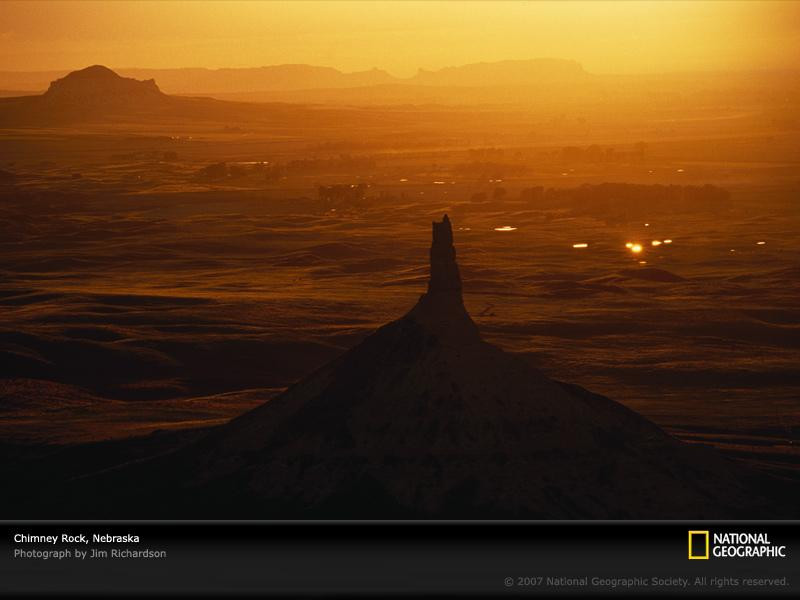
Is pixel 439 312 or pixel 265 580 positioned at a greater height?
pixel 439 312

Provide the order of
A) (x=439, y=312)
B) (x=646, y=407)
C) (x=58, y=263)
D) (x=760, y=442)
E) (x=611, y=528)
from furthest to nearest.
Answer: (x=58, y=263) < (x=646, y=407) < (x=760, y=442) < (x=439, y=312) < (x=611, y=528)

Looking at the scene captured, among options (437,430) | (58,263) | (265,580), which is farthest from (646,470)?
(58,263)

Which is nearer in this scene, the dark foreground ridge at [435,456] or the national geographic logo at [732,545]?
the national geographic logo at [732,545]

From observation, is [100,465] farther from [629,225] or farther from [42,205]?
[42,205]

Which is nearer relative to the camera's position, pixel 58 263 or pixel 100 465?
pixel 100 465
